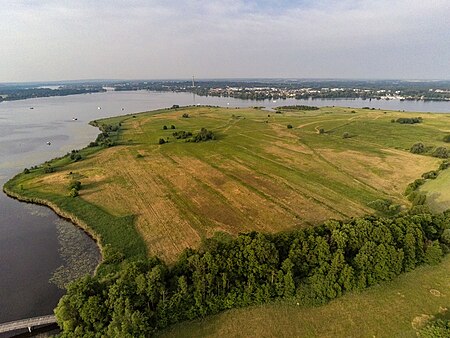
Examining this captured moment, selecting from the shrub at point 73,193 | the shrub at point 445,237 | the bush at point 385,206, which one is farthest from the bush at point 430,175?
the shrub at point 73,193

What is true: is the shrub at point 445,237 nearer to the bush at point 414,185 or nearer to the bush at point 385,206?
the bush at point 385,206

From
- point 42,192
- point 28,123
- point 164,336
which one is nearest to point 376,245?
point 164,336

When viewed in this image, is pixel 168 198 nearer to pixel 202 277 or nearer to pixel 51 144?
pixel 202 277

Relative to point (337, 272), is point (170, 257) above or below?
below

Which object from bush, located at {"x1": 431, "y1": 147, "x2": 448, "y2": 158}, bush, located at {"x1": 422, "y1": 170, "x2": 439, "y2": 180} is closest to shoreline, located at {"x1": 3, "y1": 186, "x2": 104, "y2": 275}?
bush, located at {"x1": 422, "y1": 170, "x2": 439, "y2": 180}

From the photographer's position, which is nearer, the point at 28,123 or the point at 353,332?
the point at 353,332

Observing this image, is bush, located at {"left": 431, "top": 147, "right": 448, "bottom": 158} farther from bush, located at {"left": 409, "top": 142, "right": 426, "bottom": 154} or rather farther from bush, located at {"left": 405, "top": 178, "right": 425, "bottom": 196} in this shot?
bush, located at {"left": 405, "top": 178, "right": 425, "bottom": 196}
